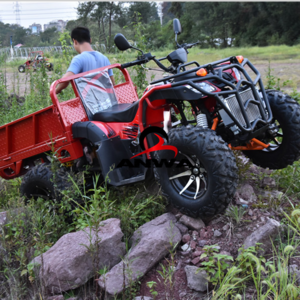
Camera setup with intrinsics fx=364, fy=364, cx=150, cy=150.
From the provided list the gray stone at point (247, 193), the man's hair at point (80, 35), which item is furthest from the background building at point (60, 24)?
the gray stone at point (247, 193)

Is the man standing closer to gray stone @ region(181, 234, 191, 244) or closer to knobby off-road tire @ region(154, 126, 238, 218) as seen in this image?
knobby off-road tire @ region(154, 126, 238, 218)

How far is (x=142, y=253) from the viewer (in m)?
3.07

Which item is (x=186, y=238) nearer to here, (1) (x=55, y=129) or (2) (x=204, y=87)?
(2) (x=204, y=87)

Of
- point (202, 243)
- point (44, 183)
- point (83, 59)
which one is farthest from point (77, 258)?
point (83, 59)

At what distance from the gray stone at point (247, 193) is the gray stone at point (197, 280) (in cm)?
110

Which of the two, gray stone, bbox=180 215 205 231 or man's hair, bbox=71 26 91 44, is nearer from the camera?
gray stone, bbox=180 215 205 231

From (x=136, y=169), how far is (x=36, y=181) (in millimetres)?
1249

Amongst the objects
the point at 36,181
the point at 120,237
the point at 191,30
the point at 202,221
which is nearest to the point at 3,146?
the point at 36,181

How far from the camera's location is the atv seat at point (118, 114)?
3.92 m

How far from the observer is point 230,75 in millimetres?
3422

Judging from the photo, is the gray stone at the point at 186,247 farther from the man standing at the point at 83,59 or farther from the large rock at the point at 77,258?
the man standing at the point at 83,59

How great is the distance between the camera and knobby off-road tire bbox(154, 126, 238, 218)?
9.96ft

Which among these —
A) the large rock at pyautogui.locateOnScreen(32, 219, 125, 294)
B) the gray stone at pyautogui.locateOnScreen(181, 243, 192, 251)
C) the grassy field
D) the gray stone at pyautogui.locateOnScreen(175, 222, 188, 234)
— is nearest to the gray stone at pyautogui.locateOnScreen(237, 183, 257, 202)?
the grassy field

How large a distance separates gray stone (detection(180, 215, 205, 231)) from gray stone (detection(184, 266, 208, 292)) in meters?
0.54
